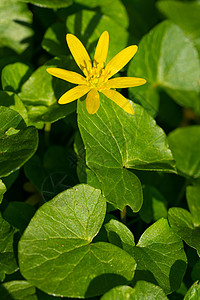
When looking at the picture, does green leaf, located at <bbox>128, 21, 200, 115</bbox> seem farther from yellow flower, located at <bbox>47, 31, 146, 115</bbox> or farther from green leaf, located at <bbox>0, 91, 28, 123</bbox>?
green leaf, located at <bbox>0, 91, 28, 123</bbox>

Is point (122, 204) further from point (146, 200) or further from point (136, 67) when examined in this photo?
point (136, 67)

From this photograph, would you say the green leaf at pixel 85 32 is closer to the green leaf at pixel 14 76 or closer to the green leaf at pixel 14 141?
the green leaf at pixel 14 76

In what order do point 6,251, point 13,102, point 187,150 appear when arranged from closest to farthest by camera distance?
1. point 6,251
2. point 13,102
3. point 187,150

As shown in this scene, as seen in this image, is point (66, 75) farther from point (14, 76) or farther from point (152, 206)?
point (152, 206)

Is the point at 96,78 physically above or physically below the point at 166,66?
above

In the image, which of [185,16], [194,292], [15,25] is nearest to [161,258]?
[194,292]

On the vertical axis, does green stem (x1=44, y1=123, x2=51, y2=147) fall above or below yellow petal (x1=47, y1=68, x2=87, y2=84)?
below

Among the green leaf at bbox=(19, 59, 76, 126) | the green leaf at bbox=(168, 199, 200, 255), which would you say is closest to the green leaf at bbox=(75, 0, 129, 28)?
the green leaf at bbox=(19, 59, 76, 126)

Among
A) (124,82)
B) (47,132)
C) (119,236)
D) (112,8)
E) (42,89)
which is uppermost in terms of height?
(112,8)
